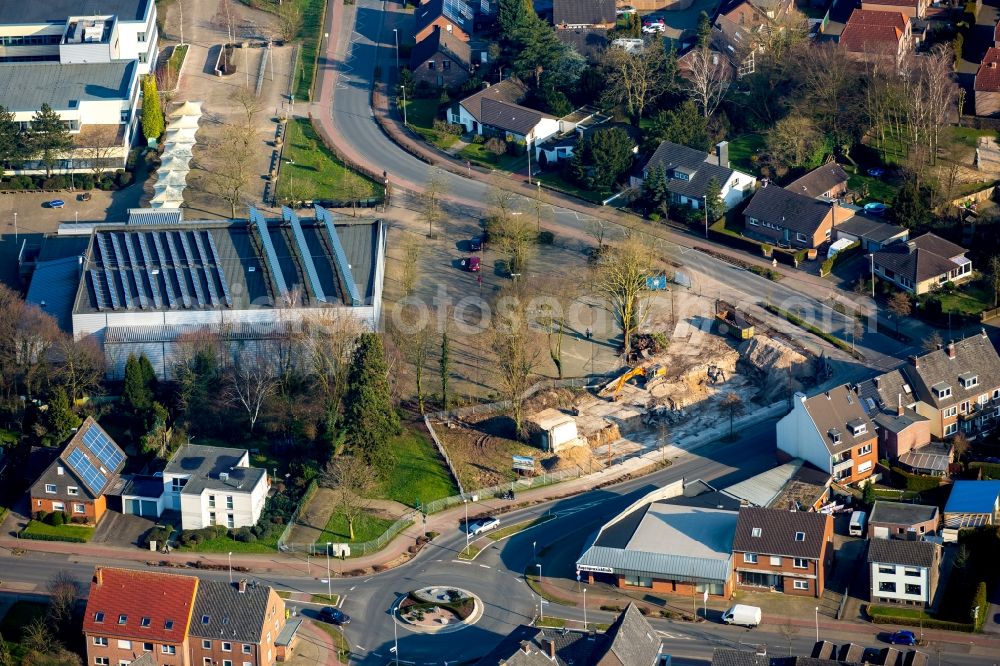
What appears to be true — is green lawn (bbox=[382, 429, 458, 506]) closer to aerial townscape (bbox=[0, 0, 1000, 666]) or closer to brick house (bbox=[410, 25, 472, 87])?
aerial townscape (bbox=[0, 0, 1000, 666])

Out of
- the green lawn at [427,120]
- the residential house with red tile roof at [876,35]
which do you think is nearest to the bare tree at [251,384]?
the green lawn at [427,120]

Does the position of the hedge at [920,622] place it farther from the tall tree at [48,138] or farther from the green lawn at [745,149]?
the tall tree at [48,138]

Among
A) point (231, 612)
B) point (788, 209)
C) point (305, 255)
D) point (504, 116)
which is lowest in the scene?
point (231, 612)

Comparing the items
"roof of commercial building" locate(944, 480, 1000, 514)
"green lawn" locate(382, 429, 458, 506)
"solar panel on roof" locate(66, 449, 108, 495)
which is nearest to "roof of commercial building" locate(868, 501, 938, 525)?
"roof of commercial building" locate(944, 480, 1000, 514)

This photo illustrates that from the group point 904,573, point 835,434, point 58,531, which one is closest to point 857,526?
point 835,434

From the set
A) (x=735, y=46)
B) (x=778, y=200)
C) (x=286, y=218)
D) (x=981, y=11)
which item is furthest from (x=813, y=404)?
(x=981, y=11)

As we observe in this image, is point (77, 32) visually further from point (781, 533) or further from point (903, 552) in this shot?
point (903, 552)
